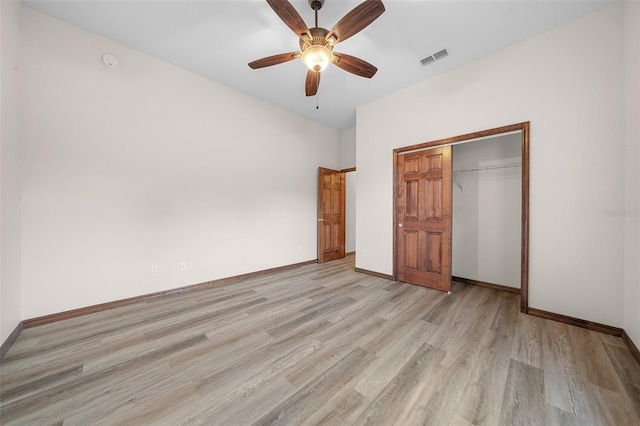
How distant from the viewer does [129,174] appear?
2.79 meters

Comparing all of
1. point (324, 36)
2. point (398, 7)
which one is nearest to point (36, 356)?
point (324, 36)

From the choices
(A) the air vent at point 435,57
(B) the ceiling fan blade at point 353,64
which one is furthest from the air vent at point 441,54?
(B) the ceiling fan blade at point 353,64

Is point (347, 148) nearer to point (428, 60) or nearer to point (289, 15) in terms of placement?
point (428, 60)

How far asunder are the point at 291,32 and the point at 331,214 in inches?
139

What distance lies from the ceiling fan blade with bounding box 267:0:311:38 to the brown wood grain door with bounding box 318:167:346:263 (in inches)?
126

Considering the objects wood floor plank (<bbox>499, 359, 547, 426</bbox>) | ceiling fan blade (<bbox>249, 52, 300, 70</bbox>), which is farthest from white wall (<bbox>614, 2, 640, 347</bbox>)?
ceiling fan blade (<bbox>249, 52, 300, 70</bbox>)

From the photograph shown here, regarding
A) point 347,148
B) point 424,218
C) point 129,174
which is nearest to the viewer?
point 129,174

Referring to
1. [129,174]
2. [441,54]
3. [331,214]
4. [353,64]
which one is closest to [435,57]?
[441,54]

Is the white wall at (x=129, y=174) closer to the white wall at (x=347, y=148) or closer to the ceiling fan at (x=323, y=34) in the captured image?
the ceiling fan at (x=323, y=34)

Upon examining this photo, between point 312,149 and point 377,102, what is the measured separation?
166 cm

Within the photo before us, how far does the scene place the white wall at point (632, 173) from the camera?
1.87 meters

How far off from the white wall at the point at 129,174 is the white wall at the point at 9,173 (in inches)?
4.8

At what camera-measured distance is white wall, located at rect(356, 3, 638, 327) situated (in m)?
2.16

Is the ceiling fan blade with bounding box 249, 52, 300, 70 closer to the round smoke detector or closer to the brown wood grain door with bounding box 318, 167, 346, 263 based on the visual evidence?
the round smoke detector
